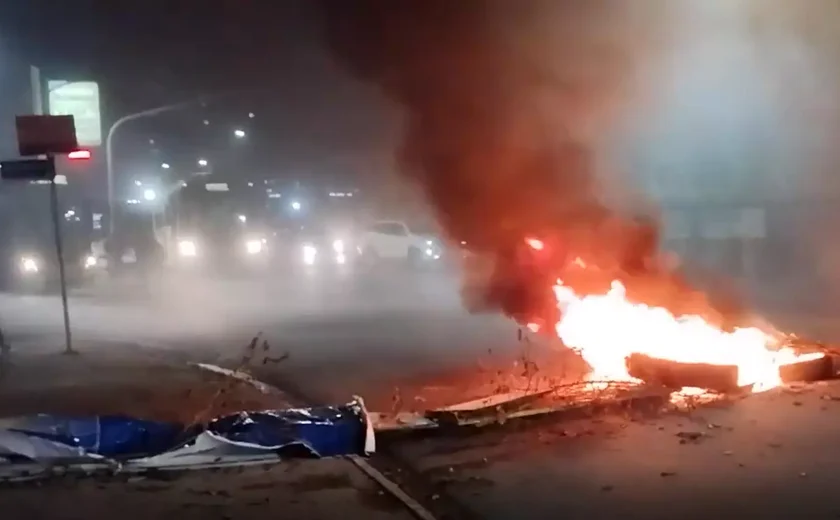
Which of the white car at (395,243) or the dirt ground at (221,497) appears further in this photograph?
the white car at (395,243)

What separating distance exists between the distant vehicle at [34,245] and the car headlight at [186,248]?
24.9 ft

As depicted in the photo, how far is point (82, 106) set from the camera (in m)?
43.3

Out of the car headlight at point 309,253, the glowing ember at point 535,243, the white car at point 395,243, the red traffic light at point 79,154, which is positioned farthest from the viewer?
the car headlight at point 309,253

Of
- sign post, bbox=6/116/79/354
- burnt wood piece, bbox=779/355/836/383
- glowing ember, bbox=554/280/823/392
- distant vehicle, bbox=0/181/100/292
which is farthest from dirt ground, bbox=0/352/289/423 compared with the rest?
distant vehicle, bbox=0/181/100/292

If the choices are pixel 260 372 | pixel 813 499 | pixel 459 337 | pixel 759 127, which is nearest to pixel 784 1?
pixel 759 127

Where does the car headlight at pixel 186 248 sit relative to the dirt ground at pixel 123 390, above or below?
above

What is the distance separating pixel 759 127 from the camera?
2283 cm

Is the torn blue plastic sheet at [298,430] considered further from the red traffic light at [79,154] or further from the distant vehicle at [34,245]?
the distant vehicle at [34,245]

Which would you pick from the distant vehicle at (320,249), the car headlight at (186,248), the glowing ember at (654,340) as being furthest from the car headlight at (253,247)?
the glowing ember at (654,340)

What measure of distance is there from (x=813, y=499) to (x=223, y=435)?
397 cm

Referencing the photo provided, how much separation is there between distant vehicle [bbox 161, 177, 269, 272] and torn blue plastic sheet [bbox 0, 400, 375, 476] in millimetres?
31331

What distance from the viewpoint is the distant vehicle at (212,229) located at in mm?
40516

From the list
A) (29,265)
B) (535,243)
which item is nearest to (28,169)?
(535,243)

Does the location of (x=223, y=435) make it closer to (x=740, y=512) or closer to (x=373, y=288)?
(x=740, y=512)
